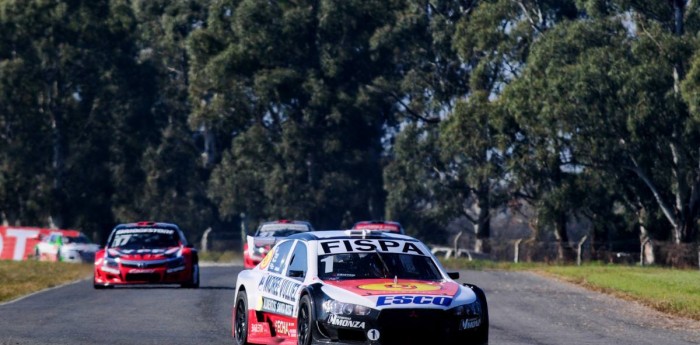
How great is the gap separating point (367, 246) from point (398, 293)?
1.41m

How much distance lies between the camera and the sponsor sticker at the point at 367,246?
16.1 m

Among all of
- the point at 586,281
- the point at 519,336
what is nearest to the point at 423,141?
the point at 586,281

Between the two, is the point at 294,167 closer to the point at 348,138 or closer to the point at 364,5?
the point at 348,138

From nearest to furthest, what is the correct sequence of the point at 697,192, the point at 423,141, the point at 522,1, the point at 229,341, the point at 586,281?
the point at 229,341 < the point at 586,281 < the point at 697,192 < the point at 522,1 < the point at 423,141

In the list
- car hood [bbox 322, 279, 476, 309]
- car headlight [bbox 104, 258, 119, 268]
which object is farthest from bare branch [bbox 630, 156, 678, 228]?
car hood [bbox 322, 279, 476, 309]

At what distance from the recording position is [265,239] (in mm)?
36688

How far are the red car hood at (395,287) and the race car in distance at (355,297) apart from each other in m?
0.01

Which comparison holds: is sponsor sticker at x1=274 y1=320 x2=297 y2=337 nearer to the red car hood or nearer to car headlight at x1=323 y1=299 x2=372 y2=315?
the red car hood

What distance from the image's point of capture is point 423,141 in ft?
242

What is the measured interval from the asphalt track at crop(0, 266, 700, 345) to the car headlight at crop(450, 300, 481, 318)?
397 cm

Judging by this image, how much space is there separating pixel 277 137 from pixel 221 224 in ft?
44.0

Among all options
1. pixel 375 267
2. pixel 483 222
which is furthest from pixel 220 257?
pixel 375 267

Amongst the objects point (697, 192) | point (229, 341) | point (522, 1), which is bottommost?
point (229, 341)

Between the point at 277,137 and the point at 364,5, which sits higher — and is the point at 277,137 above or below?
below
